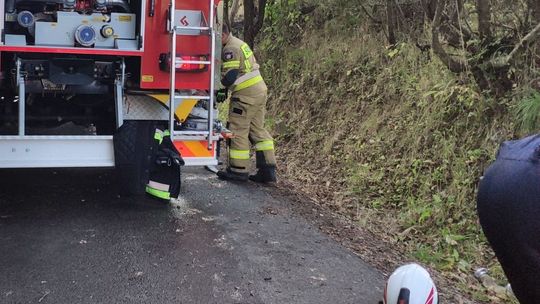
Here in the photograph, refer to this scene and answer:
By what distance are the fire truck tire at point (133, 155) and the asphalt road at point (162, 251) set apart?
0.31m

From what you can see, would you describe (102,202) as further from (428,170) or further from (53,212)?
(428,170)

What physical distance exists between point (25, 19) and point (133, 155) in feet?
4.76

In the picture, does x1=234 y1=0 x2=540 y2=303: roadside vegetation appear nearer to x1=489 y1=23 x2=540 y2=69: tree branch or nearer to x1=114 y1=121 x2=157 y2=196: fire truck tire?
x1=489 y1=23 x2=540 y2=69: tree branch

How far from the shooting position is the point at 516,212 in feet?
5.06

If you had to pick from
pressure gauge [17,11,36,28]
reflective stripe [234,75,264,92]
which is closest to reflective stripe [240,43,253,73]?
reflective stripe [234,75,264,92]

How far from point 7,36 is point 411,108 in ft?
15.8

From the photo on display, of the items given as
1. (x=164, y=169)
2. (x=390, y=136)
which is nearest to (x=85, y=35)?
(x=164, y=169)

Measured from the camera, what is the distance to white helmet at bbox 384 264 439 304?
3062 millimetres

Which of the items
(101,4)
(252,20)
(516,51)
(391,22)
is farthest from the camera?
(252,20)

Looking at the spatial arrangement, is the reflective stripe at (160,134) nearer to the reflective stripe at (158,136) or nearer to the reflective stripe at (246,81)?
the reflective stripe at (158,136)

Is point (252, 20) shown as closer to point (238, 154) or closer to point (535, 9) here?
point (238, 154)

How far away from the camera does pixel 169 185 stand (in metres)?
5.29

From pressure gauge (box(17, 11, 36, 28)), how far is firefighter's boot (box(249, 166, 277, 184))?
299 centimetres

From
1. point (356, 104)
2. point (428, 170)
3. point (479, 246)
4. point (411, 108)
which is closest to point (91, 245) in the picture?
point (479, 246)
